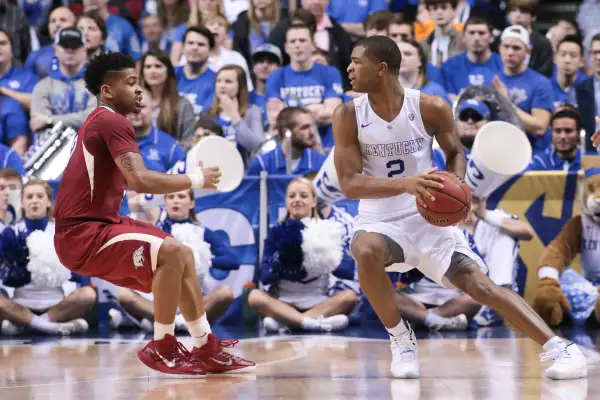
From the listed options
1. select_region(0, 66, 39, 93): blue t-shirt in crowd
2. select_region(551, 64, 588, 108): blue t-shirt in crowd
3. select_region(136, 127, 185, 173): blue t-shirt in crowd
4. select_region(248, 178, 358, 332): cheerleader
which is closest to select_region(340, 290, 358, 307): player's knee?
select_region(248, 178, 358, 332): cheerleader

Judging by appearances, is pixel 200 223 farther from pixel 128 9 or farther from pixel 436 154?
pixel 128 9

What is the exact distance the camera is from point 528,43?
34.7 feet

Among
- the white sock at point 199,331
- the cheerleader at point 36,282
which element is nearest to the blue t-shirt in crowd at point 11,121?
the cheerleader at point 36,282

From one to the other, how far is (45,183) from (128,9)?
443cm

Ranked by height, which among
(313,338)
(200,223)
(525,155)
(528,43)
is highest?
(528,43)

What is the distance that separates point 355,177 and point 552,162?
3.92m

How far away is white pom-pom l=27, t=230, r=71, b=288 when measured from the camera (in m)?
8.19

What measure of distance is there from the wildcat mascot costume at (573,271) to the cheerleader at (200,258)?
2.58 m

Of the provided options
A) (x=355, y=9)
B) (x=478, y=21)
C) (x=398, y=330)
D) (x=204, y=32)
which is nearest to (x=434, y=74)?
(x=478, y=21)

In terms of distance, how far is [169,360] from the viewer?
19.4ft

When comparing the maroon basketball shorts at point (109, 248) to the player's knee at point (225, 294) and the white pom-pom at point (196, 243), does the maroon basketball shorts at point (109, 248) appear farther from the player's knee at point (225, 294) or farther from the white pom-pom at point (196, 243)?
the player's knee at point (225, 294)

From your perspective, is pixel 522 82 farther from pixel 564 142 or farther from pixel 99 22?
pixel 99 22

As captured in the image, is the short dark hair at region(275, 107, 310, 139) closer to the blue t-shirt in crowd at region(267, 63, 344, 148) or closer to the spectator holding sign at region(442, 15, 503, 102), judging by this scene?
the blue t-shirt in crowd at region(267, 63, 344, 148)

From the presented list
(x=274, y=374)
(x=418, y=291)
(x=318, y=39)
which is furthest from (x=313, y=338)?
(x=318, y=39)
